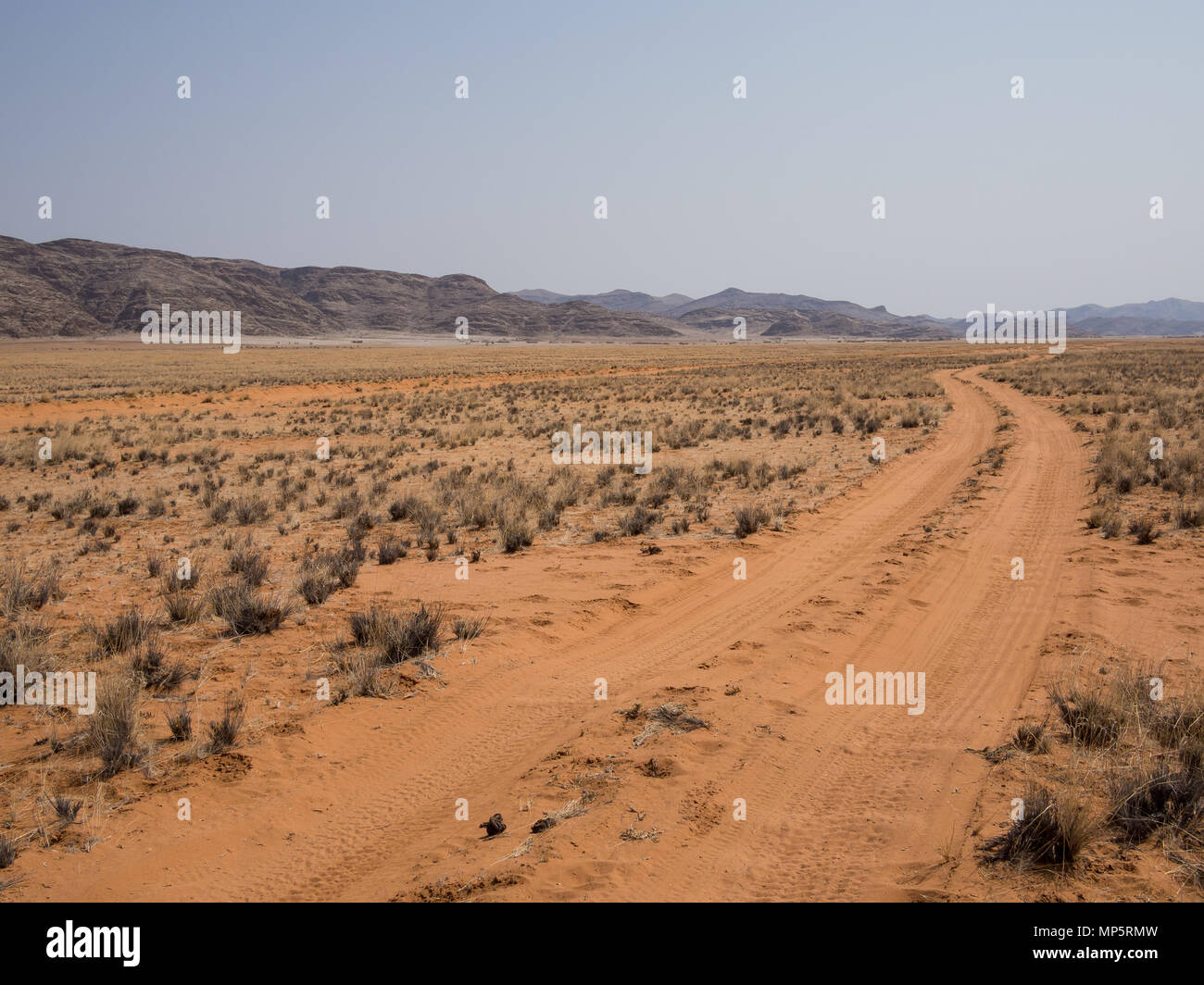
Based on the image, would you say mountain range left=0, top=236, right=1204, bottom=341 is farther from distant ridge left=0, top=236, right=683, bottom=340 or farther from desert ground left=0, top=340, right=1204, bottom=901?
desert ground left=0, top=340, right=1204, bottom=901

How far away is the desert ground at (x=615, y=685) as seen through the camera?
13.4ft

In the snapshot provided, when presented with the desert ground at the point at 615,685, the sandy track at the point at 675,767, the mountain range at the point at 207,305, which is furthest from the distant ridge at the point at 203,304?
the sandy track at the point at 675,767

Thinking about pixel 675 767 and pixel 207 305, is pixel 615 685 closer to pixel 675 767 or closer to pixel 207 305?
pixel 675 767

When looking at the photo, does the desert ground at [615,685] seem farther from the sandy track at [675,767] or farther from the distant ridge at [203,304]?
the distant ridge at [203,304]

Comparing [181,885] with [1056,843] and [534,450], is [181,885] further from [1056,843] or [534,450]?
[534,450]

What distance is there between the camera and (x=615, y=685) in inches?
260

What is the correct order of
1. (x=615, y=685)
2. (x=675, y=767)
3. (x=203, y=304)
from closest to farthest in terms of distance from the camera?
(x=675, y=767) < (x=615, y=685) < (x=203, y=304)

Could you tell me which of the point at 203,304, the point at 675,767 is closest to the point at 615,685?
the point at 675,767

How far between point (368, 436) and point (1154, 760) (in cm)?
2380

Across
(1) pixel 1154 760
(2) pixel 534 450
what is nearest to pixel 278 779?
(1) pixel 1154 760

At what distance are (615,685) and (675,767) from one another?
157cm

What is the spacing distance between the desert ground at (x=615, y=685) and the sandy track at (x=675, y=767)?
3cm

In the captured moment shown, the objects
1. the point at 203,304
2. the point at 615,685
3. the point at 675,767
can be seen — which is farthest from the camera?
the point at 203,304

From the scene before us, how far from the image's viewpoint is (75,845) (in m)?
4.34
